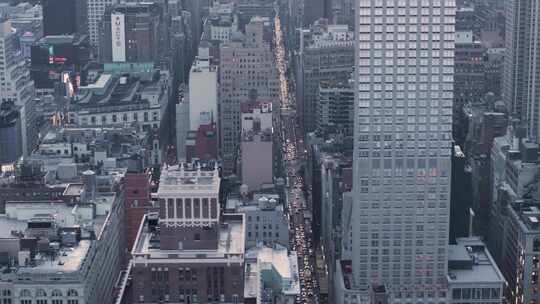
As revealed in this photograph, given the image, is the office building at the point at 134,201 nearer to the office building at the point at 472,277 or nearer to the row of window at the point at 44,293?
the row of window at the point at 44,293

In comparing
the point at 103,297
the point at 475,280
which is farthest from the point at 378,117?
the point at 103,297

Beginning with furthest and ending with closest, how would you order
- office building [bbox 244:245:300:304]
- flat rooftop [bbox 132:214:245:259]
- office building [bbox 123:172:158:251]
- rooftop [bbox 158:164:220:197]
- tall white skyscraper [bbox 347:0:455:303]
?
office building [bbox 123:172:158:251]
tall white skyscraper [bbox 347:0:455:303]
office building [bbox 244:245:300:304]
rooftop [bbox 158:164:220:197]
flat rooftop [bbox 132:214:245:259]

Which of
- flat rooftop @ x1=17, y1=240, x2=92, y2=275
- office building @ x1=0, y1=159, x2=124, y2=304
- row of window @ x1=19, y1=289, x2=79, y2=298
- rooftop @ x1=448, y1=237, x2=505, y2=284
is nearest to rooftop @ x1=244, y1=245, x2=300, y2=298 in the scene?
office building @ x1=0, y1=159, x2=124, y2=304

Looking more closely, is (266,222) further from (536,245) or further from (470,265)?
(536,245)

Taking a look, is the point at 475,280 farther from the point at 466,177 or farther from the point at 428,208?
the point at 466,177

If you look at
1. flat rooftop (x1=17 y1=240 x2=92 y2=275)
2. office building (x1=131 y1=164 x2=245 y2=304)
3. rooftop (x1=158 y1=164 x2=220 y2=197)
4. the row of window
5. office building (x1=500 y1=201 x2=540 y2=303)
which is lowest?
office building (x1=500 y1=201 x2=540 y2=303)

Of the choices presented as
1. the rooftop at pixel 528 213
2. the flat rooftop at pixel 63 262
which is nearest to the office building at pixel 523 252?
the rooftop at pixel 528 213

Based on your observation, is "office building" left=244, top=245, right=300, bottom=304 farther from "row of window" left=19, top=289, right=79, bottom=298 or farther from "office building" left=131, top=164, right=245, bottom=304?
"row of window" left=19, top=289, right=79, bottom=298
